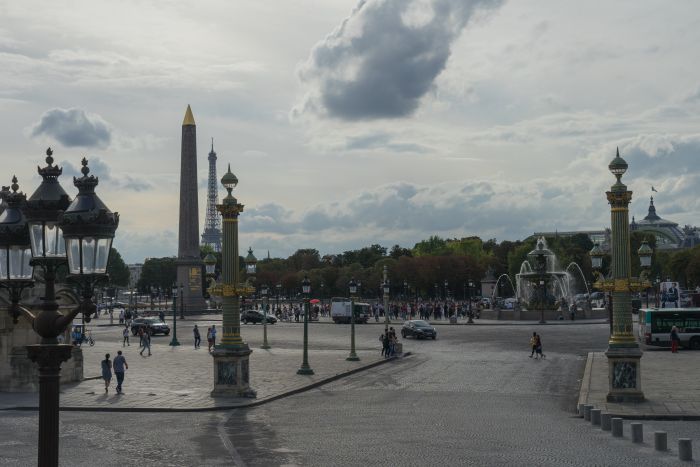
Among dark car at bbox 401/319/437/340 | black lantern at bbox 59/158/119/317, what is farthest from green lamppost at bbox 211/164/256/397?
dark car at bbox 401/319/437/340

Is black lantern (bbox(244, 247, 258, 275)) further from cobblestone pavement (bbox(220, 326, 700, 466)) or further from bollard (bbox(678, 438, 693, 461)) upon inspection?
bollard (bbox(678, 438, 693, 461))

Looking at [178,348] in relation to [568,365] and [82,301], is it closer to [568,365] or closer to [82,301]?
[568,365]

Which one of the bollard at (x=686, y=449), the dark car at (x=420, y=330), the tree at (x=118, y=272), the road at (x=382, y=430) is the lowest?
the road at (x=382, y=430)

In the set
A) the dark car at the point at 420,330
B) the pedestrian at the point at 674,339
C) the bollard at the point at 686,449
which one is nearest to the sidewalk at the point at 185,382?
the dark car at the point at 420,330

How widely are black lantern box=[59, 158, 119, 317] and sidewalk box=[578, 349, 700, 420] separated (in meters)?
16.5

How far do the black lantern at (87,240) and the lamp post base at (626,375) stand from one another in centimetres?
1832

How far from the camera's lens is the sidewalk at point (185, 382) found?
2548 cm

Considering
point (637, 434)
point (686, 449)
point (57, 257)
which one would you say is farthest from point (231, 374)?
point (57, 257)

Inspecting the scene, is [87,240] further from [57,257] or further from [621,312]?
[621,312]

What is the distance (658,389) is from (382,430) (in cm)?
1049

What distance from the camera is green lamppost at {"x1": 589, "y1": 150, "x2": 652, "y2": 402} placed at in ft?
78.9

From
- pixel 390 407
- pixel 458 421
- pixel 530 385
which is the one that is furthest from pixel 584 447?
pixel 530 385

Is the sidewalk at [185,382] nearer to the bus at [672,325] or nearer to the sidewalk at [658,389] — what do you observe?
the sidewalk at [658,389]

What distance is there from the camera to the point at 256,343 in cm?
5212
